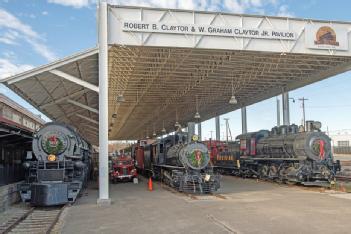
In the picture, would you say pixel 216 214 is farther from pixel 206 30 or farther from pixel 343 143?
pixel 343 143

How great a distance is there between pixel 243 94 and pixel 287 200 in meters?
17.0

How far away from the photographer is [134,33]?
54.3 feet

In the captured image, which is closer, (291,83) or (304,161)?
(304,161)

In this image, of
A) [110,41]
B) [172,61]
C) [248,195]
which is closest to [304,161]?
[248,195]

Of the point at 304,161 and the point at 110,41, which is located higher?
the point at 110,41

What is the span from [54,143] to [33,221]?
427 cm

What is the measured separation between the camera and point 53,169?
15602 millimetres

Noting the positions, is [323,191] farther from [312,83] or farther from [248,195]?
[312,83]

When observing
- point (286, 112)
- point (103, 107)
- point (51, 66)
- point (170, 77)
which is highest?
point (170, 77)

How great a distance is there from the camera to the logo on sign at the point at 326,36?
60.6 feet

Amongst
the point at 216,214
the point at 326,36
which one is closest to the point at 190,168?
the point at 216,214

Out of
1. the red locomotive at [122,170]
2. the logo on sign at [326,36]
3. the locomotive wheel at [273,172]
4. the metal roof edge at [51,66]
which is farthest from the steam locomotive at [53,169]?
the locomotive wheel at [273,172]

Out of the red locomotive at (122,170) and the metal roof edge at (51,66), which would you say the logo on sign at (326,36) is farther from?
the red locomotive at (122,170)

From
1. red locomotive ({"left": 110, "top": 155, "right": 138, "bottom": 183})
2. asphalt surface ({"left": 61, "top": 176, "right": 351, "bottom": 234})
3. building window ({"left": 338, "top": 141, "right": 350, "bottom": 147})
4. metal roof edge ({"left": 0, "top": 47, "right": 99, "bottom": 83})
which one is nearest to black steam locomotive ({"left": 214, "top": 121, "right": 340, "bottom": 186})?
asphalt surface ({"left": 61, "top": 176, "right": 351, "bottom": 234})
